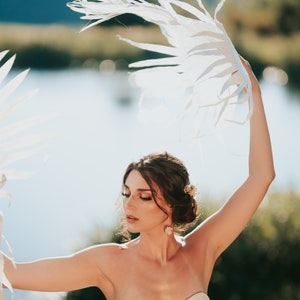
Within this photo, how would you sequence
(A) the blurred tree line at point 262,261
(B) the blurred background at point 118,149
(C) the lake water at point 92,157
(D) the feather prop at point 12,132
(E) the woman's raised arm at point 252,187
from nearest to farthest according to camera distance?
(D) the feather prop at point 12,132
(E) the woman's raised arm at point 252,187
(A) the blurred tree line at point 262,261
(B) the blurred background at point 118,149
(C) the lake water at point 92,157

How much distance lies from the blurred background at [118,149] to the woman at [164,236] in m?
0.15

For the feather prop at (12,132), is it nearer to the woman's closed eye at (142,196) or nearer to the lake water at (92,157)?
the woman's closed eye at (142,196)

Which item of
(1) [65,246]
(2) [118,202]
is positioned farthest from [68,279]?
(1) [65,246]

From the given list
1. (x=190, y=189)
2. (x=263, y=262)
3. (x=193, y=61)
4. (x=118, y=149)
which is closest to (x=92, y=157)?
(x=118, y=149)

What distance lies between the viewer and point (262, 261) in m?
5.77

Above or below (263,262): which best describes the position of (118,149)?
below

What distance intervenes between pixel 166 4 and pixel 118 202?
57cm

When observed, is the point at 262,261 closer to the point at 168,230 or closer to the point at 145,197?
the point at 168,230

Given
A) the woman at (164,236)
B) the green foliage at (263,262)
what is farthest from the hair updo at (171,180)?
the green foliage at (263,262)

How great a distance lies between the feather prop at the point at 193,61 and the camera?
2.31 metres

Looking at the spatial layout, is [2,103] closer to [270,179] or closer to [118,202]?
[118,202]

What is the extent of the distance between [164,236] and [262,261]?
341 centimetres

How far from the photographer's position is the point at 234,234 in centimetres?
251

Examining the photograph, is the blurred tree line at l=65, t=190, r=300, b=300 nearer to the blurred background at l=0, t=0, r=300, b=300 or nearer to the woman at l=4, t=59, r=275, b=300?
the blurred background at l=0, t=0, r=300, b=300
